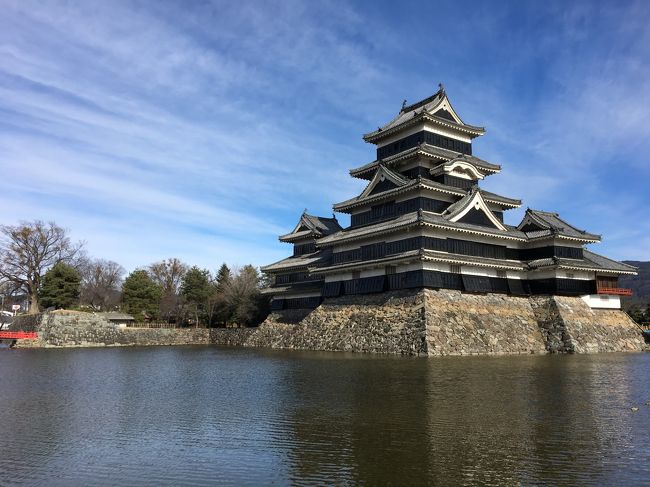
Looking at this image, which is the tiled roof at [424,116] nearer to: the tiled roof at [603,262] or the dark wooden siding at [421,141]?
the dark wooden siding at [421,141]

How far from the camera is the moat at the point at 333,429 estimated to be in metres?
8.18

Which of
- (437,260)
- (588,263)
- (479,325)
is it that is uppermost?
(588,263)

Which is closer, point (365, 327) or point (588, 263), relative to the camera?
point (365, 327)

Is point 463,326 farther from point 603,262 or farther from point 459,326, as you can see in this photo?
point 603,262

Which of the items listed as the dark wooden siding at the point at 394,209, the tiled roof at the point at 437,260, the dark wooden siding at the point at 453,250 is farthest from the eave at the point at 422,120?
the tiled roof at the point at 437,260

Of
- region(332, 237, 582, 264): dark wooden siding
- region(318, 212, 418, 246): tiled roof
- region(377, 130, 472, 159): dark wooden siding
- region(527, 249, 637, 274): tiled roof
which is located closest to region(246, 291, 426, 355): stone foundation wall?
region(332, 237, 582, 264): dark wooden siding

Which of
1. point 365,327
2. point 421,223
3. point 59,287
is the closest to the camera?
point 421,223

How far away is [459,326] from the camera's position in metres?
30.4

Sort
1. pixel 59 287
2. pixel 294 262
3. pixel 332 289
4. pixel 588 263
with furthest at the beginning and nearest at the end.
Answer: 1. pixel 59 287
2. pixel 294 262
3. pixel 332 289
4. pixel 588 263

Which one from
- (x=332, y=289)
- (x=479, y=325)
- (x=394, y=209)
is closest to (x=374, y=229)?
(x=394, y=209)

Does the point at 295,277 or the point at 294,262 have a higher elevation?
the point at 294,262

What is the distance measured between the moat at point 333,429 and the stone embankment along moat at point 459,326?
9.14 meters

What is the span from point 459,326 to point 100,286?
69.0 m

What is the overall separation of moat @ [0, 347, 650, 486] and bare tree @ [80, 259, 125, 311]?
2308 inches
